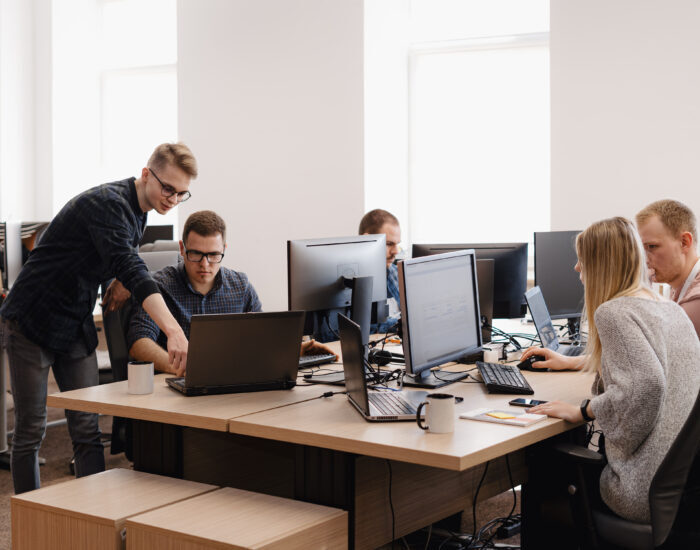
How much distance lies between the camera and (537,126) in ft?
17.0

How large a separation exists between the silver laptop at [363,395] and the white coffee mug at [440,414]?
11 centimetres

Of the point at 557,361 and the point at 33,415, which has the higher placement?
the point at 557,361

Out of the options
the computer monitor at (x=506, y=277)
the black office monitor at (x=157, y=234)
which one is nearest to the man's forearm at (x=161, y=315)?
the computer monitor at (x=506, y=277)

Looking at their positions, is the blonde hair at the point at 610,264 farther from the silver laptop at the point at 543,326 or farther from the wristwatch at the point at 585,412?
the silver laptop at the point at 543,326

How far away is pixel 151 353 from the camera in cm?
273

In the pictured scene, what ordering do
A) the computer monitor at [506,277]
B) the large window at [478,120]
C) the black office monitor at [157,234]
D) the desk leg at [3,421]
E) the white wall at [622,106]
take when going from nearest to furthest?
the computer monitor at [506,277] → the desk leg at [3,421] → the white wall at [622,106] → the black office monitor at [157,234] → the large window at [478,120]

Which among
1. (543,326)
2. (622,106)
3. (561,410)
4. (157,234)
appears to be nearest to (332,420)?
(561,410)

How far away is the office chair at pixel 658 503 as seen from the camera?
1.79 m

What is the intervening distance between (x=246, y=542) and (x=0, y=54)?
5526mm

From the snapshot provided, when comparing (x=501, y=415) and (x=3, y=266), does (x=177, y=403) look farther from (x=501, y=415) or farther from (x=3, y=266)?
(x=3, y=266)

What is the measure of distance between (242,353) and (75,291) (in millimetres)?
808

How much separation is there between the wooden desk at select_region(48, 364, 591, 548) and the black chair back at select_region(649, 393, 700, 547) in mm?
277

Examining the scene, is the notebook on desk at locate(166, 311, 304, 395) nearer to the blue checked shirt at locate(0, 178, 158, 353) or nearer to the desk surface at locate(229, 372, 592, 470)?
the desk surface at locate(229, 372, 592, 470)

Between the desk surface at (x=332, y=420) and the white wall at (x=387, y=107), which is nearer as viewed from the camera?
the desk surface at (x=332, y=420)
